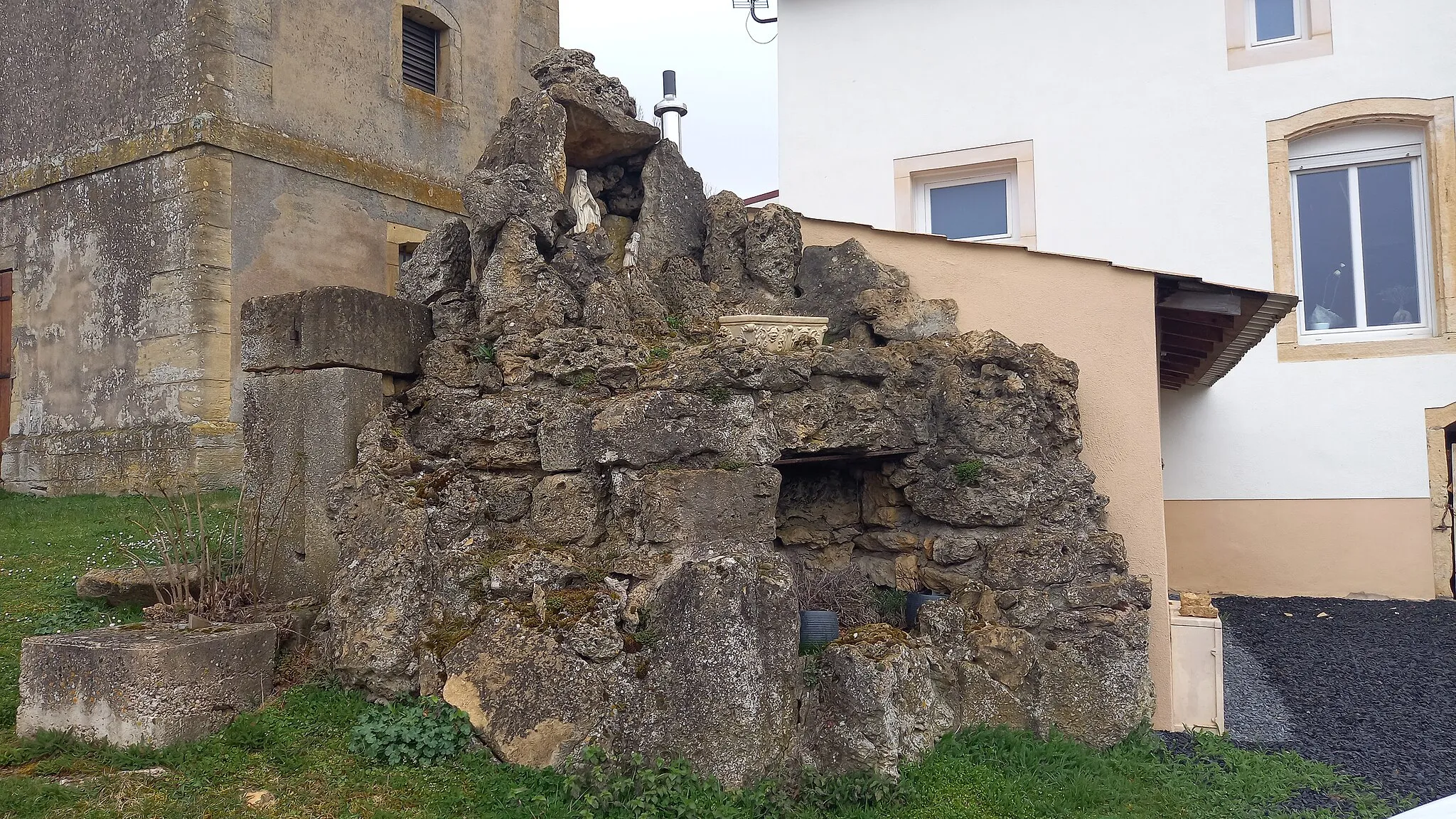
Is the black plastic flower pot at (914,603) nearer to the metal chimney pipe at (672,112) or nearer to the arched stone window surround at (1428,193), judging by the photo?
the arched stone window surround at (1428,193)

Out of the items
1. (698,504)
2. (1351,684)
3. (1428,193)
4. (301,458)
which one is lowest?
(1351,684)

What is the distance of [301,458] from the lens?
5430mm

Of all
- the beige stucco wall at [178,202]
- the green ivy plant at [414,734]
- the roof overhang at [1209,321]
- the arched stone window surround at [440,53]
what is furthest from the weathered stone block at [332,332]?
the arched stone window surround at [440,53]

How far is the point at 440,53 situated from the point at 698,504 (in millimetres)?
10424

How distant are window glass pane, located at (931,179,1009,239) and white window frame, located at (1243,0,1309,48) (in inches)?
106

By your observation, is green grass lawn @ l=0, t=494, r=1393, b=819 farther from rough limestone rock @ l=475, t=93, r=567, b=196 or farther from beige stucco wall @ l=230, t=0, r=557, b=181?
beige stucco wall @ l=230, t=0, r=557, b=181

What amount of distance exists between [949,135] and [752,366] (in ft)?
22.0

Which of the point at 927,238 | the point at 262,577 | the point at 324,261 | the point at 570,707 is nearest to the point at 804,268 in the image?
the point at 927,238

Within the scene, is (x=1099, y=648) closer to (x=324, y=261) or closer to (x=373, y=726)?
(x=373, y=726)

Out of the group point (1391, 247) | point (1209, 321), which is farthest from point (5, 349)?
point (1391, 247)

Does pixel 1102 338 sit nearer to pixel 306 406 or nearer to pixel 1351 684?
pixel 1351 684

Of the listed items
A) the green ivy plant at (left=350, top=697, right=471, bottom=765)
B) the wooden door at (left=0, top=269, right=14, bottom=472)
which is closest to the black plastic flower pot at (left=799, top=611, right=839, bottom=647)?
the green ivy plant at (left=350, top=697, right=471, bottom=765)

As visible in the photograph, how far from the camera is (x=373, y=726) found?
4.43 meters

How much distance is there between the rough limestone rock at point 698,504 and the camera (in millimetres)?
4422
